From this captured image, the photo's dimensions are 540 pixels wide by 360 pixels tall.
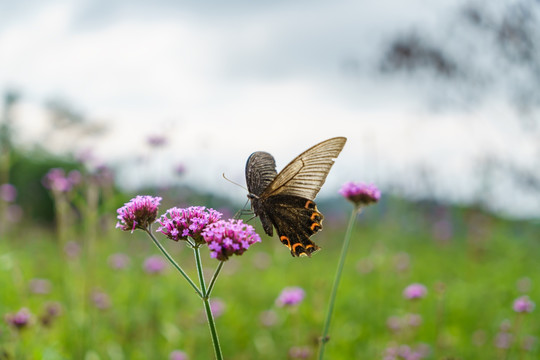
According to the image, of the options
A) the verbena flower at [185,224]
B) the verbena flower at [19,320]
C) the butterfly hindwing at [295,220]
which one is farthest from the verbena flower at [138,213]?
the verbena flower at [19,320]

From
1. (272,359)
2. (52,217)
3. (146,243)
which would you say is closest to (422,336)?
(272,359)

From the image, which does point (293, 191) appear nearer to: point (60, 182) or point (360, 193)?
point (360, 193)

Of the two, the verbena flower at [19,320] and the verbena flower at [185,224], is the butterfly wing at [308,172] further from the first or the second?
the verbena flower at [19,320]

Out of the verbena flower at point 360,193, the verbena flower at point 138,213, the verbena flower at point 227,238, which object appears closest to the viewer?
the verbena flower at point 227,238

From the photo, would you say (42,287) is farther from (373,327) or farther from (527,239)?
(527,239)

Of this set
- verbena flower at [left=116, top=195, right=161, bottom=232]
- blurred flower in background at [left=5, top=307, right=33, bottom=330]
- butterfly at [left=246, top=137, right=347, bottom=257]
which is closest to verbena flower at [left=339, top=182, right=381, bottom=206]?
butterfly at [left=246, top=137, right=347, bottom=257]

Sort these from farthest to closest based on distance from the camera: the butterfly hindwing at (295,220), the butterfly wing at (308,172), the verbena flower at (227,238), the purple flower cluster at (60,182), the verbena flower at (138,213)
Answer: the purple flower cluster at (60,182)
the butterfly hindwing at (295,220)
the butterfly wing at (308,172)
the verbena flower at (138,213)
the verbena flower at (227,238)
